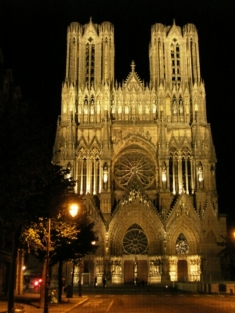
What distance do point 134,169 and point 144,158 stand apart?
79.7 inches

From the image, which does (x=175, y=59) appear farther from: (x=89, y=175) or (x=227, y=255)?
(x=227, y=255)

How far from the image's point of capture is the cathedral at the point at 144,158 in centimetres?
5388

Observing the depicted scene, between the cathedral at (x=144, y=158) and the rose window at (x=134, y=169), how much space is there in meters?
0.13

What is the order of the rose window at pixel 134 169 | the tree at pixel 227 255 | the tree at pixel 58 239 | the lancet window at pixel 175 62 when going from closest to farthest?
1. the tree at pixel 58 239
2. the tree at pixel 227 255
3. the rose window at pixel 134 169
4. the lancet window at pixel 175 62

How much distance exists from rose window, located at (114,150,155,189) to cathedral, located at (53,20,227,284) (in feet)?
0.42

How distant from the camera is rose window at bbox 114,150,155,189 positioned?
190ft

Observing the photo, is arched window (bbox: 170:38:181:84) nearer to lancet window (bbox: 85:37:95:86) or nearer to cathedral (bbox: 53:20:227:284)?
cathedral (bbox: 53:20:227:284)

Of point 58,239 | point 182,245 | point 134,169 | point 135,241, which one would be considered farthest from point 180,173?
point 58,239

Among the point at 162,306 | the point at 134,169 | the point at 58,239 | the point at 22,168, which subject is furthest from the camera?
the point at 134,169

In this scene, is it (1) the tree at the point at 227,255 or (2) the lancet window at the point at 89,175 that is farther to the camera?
(2) the lancet window at the point at 89,175

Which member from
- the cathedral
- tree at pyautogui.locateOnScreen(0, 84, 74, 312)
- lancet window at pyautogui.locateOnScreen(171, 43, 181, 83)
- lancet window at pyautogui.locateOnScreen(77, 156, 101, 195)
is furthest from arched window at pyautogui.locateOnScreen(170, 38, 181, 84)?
tree at pyautogui.locateOnScreen(0, 84, 74, 312)

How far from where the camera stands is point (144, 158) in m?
58.6

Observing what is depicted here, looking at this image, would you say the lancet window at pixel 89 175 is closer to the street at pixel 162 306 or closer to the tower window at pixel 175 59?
the tower window at pixel 175 59

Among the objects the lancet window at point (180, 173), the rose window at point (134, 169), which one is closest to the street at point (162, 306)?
the lancet window at point (180, 173)
